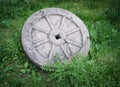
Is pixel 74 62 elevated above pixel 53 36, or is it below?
below

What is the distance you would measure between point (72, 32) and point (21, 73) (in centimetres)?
148

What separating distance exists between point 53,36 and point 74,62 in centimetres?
79

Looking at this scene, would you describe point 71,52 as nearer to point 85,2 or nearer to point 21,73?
point 21,73

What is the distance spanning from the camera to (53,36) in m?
6.05

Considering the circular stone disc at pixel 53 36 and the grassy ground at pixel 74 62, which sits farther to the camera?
the circular stone disc at pixel 53 36

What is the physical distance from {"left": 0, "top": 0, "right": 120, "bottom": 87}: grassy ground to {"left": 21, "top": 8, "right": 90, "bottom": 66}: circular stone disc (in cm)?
27

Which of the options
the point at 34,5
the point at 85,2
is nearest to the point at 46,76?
the point at 34,5

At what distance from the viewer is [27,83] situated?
5582 millimetres

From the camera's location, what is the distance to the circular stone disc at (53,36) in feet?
19.0

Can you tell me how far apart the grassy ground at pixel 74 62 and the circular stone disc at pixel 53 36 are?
27cm

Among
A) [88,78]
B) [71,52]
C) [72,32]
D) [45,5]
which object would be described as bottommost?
[88,78]

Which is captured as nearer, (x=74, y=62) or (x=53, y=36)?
(x=74, y=62)

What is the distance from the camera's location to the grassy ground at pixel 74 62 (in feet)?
18.4

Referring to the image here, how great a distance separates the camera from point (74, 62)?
5.69 m
